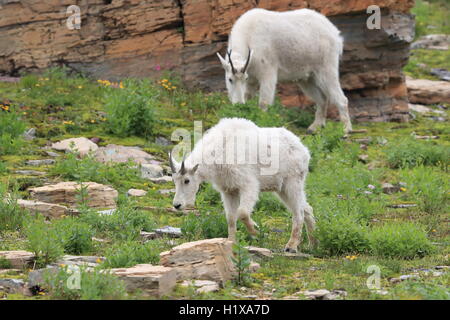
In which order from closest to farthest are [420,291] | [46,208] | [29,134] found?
[420,291], [46,208], [29,134]

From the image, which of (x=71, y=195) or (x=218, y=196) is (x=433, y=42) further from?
(x=71, y=195)

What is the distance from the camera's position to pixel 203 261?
23.5ft

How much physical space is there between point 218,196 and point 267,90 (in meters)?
5.23

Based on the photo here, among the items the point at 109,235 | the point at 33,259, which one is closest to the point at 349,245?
the point at 109,235

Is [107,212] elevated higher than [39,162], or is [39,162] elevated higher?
[39,162]

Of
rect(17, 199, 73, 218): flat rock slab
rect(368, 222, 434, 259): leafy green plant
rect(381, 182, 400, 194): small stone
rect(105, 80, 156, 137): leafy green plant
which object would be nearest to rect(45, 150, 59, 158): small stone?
rect(105, 80, 156, 137): leafy green plant

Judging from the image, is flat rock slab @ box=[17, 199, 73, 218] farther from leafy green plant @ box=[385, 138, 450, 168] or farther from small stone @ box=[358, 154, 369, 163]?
leafy green plant @ box=[385, 138, 450, 168]

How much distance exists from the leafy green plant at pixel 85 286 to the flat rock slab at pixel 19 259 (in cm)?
90

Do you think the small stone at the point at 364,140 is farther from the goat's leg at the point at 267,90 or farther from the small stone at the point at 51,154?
the small stone at the point at 51,154

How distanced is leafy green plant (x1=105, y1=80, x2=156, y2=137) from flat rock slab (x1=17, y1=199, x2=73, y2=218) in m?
4.28

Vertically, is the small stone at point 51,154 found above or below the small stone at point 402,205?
above

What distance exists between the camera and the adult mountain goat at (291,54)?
634 inches

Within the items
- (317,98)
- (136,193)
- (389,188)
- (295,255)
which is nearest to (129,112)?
(136,193)

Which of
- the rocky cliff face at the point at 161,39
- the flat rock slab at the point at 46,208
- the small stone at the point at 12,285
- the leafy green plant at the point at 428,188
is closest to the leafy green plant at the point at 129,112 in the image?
the rocky cliff face at the point at 161,39
